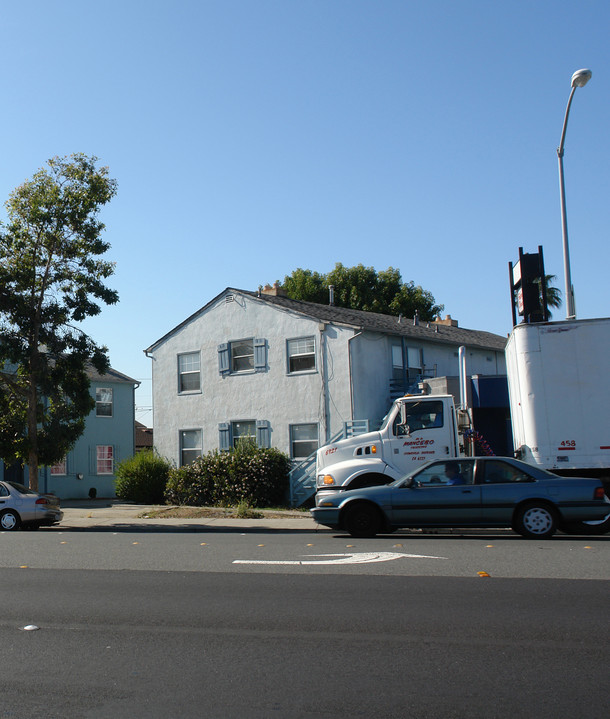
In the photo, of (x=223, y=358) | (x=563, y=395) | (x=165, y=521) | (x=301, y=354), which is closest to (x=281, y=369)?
(x=301, y=354)

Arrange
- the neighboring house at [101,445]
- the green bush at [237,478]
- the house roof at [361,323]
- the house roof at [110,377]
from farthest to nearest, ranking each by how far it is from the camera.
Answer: the house roof at [110,377]
the neighboring house at [101,445]
the house roof at [361,323]
the green bush at [237,478]

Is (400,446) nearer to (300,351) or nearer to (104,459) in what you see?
(300,351)

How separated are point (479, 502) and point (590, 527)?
201cm

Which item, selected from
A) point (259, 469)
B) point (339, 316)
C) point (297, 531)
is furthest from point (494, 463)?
point (339, 316)

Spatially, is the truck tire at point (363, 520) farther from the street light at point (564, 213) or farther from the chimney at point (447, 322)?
the chimney at point (447, 322)

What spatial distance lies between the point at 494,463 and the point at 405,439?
3.29 meters

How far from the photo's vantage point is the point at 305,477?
77.5 ft

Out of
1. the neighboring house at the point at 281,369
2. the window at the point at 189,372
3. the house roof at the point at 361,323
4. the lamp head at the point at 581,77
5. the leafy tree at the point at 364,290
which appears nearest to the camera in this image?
the lamp head at the point at 581,77

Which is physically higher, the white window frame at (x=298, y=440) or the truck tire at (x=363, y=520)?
the white window frame at (x=298, y=440)

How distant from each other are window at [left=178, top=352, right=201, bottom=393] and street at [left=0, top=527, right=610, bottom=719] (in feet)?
53.2

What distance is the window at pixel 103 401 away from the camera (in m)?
35.8

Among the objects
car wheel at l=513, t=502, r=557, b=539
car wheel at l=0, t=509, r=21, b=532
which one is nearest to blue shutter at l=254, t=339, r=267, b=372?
car wheel at l=0, t=509, r=21, b=532

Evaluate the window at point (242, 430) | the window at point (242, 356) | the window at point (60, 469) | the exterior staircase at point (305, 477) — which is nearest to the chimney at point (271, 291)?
the window at point (242, 356)

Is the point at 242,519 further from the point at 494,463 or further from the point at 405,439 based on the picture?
the point at 494,463
